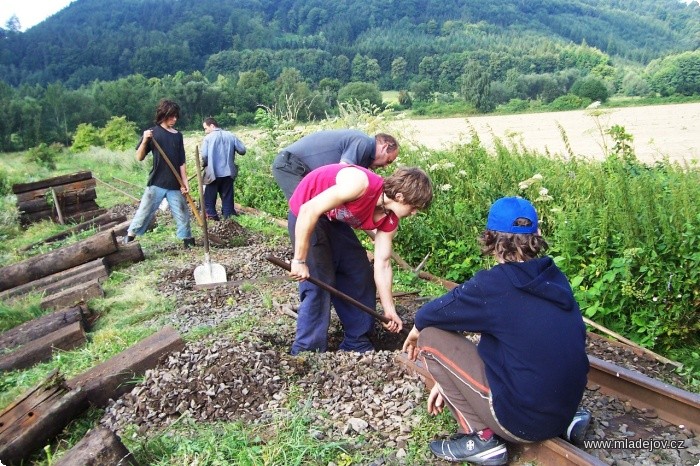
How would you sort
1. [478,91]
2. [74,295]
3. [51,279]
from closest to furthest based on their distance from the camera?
[74,295] < [51,279] < [478,91]

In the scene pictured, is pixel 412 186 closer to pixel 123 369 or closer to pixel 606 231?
pixel 606 231

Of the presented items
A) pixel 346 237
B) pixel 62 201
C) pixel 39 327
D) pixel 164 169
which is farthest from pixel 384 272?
pixel 62 201

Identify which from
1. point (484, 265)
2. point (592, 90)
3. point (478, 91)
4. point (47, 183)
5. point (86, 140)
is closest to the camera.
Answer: point (484, 265)

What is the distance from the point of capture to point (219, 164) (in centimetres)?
958

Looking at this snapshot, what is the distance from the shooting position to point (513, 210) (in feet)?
8.63

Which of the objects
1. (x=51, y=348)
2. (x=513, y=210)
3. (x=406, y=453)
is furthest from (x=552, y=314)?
(x=51, y=348)

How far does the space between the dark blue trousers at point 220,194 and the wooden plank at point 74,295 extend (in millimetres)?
3695

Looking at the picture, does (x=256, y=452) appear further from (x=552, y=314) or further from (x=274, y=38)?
(x=274, y=38)

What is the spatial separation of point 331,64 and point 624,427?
331 ft

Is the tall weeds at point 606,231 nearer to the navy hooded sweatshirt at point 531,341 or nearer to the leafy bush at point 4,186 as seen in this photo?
the navy hooded sweatshirt at point 531,341

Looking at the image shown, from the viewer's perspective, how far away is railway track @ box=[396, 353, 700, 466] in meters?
2.67

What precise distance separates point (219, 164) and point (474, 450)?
7675 millimetres

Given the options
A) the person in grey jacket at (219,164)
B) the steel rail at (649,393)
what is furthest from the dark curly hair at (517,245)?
the person in grey jacket at (219,164)

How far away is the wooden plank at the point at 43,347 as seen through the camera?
15.0ft
